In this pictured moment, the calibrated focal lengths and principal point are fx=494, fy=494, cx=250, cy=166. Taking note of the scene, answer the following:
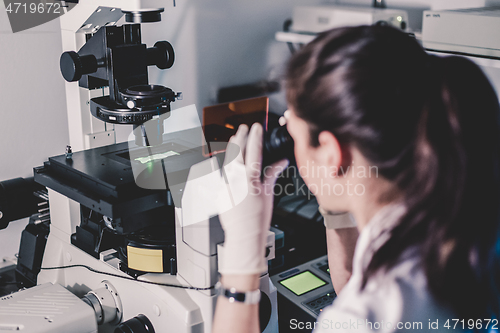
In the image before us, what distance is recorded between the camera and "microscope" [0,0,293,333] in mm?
979

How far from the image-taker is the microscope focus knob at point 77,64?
1.06 meters

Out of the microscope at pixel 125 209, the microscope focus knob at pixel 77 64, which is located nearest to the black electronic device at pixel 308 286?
the microscope at pixel 125 209

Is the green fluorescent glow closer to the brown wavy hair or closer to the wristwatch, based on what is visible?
the wristwatch

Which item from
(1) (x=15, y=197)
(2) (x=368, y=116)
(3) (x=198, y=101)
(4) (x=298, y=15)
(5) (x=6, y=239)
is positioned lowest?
(5) (x=6, y=239)

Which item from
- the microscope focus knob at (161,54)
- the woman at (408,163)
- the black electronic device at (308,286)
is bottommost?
the black electronic device at (308,286)

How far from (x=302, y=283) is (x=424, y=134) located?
0.83 metres

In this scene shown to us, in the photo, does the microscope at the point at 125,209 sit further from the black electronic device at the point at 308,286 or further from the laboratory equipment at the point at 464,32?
the laboratory equipment at the point at 464,32

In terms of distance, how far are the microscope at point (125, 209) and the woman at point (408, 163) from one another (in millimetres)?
211

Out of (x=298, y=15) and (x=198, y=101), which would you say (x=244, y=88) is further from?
(x=298, y=15)

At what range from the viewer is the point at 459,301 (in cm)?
67

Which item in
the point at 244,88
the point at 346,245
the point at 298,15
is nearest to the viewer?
the point at 346,245

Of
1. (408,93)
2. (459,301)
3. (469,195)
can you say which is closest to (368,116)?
(408,93)

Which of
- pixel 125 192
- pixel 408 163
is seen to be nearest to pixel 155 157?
pixel 125 192

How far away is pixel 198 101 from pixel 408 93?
148cm
